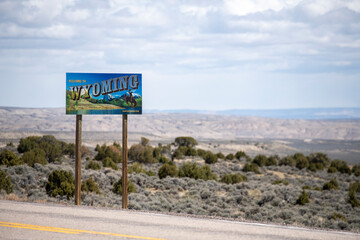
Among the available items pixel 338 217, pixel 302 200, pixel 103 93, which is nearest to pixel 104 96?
pixel 103 93

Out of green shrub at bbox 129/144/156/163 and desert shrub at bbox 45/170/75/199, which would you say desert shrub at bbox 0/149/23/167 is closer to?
desert shrub at bbox 45/170/75/199

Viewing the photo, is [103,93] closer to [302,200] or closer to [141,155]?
[302,200]

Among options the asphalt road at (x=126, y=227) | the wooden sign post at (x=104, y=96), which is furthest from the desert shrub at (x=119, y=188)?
the asphalt road at (x=126, y=227)

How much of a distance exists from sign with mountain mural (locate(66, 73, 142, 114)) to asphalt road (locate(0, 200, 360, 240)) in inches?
147

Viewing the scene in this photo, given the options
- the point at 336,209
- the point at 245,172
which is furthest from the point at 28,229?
the point at 245,172

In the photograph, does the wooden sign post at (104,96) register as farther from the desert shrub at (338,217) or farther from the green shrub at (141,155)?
the green shrub at (141,155)

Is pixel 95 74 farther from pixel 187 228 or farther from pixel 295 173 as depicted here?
pixel 295 173

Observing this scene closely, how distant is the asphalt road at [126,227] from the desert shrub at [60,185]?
370 inches

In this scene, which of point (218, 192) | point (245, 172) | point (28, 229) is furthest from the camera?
point (245, 172)

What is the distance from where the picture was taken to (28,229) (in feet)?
38.1

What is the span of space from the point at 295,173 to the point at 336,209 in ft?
75.8

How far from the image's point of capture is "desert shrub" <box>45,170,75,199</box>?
23.7 metres

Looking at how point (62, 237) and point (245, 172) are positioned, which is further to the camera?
point (245, 172)

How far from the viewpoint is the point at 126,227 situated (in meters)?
12.0
